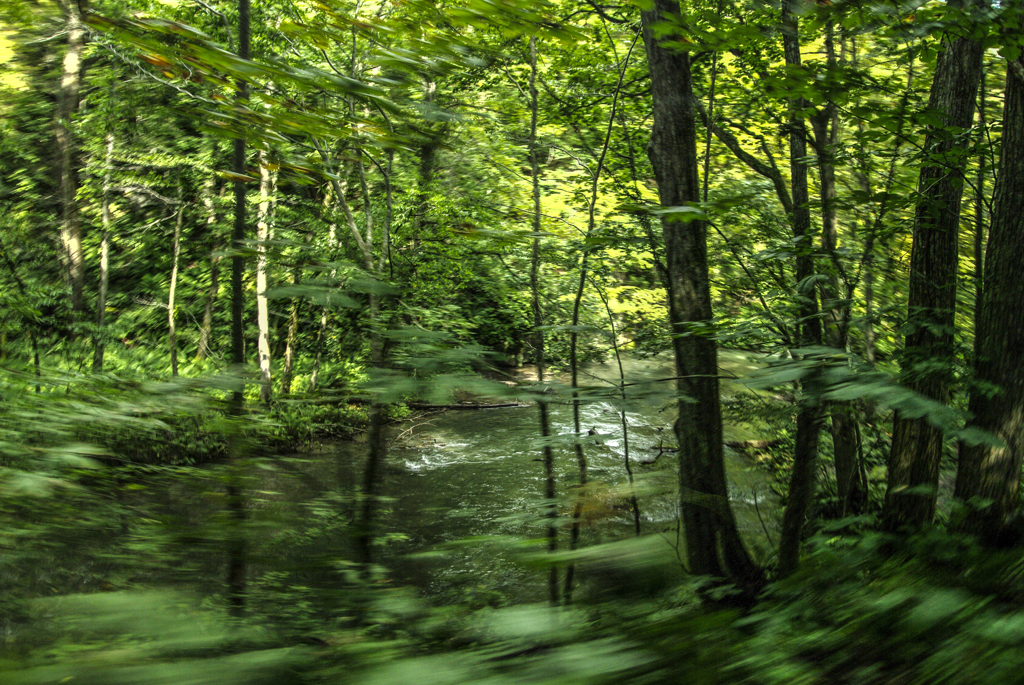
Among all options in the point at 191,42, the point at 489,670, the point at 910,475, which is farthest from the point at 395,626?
the point at 910,475

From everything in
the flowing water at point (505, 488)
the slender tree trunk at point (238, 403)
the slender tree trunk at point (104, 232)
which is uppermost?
the slender tree trunk at point (104, 232)

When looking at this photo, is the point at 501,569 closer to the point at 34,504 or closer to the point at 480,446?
the point at 34,504

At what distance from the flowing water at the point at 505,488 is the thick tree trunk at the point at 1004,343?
1385 mm

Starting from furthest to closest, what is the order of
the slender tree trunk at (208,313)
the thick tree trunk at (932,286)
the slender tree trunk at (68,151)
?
the slender tree trunk at (208,313) → the slender tree trunk at (68,151) → the thick tree trunk at (932,286)

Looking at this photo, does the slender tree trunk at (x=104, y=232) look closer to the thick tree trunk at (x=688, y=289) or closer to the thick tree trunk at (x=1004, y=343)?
the thick tree trunk at (x=688, y=289)

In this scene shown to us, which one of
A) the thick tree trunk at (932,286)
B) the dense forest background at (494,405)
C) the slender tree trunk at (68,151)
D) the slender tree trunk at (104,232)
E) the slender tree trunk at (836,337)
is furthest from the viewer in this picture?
the slender tree trunk at (104,232)

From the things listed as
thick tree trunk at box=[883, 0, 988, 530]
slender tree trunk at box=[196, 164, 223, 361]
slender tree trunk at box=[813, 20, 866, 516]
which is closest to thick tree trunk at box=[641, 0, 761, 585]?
slender tree trunk at box=[813, 20, 866, 516]

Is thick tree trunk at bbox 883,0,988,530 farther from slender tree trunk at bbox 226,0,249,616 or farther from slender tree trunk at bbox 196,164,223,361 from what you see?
slender tree trunk at bbox 196,164,223,361

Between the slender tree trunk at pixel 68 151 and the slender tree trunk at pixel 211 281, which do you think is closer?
the slender tree trunk at pixel 68 151

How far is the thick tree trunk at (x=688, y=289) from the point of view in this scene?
10.3 ft

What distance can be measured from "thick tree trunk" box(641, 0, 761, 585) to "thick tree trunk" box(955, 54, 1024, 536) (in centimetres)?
162

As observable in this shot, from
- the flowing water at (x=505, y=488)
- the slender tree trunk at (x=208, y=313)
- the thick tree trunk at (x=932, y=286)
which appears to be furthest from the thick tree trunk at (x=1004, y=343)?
the slender tree trunk at (x=208, y=313)

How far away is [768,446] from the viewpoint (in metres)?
8.01

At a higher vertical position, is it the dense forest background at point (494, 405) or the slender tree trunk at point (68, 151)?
the slender tree trunk at point (68, 151)
